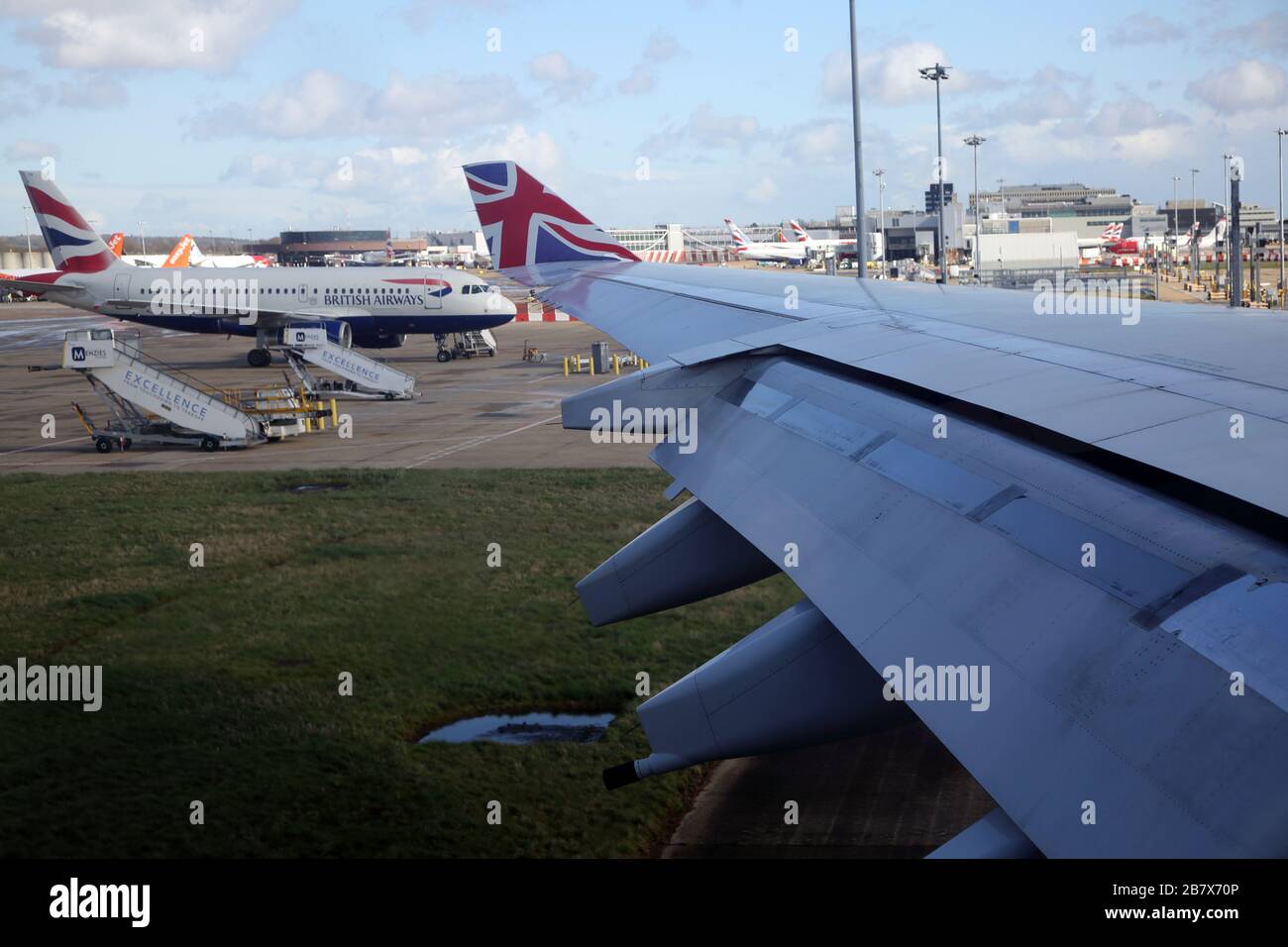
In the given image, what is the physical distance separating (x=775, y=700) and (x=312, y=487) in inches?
869

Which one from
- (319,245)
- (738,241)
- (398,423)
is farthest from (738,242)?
(398,423)

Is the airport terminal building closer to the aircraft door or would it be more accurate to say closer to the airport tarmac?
the airport tarmac

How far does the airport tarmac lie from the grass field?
4.98 meters

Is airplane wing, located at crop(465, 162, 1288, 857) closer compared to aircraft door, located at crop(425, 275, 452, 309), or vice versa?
airplane wing, located at crop(465, 162, 1288, 857)

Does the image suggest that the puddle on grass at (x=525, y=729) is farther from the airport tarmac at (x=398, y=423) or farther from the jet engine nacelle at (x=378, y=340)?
the jet engine nacelle at (x=378, y=340)

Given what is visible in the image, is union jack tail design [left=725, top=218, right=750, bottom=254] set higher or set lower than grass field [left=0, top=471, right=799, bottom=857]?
higher

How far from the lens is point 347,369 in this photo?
39.5 meters

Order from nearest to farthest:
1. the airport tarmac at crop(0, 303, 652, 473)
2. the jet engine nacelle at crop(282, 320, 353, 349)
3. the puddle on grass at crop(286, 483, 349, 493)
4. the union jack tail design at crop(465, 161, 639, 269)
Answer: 1. the union jack tail design at crop(465, 161, 639, 269)
2. the puddle on grass at crop(286, 483, 349, 493)
3. the airport tarmac at crop(0, 303, 652, 473)
4. the jet engine nacelle at crop(282, 320, 353, 349)

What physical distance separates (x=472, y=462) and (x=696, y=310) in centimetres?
1848

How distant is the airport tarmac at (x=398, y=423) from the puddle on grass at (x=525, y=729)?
12370 mm

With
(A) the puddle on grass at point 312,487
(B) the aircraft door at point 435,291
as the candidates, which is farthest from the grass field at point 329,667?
(B) the aircraft door at point 435,291

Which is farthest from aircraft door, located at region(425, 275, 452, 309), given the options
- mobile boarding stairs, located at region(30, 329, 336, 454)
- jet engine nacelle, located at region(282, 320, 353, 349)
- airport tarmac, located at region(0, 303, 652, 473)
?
mobile boarding stairs, located at region(30, 329, 336, 454)

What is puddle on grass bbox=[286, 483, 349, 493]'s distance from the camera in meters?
24.6

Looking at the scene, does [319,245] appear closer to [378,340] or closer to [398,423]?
[378,340]
